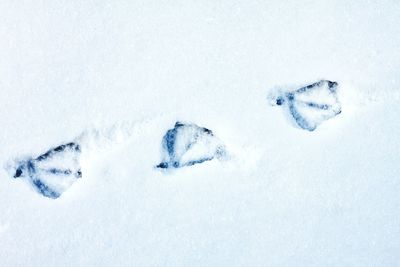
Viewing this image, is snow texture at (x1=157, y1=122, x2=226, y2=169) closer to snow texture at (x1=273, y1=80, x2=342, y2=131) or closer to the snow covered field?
the snow covered field

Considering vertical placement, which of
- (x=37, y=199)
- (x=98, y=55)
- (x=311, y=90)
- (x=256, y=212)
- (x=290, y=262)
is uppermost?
(x=98, y=55)

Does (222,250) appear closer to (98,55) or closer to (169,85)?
(169,85)

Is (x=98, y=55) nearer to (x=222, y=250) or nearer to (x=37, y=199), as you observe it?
(x=37, y=199)

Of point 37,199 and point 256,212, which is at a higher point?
point 37,199

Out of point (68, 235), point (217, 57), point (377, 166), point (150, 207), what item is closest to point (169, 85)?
point (217, 57)

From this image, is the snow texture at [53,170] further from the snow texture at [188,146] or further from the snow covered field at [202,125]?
the snow texture at [188,146]

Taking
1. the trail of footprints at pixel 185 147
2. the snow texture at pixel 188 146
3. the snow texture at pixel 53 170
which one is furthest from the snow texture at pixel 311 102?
the snow texture at pixel 53 170

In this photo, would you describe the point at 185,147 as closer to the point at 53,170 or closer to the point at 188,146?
the point at 188,146
